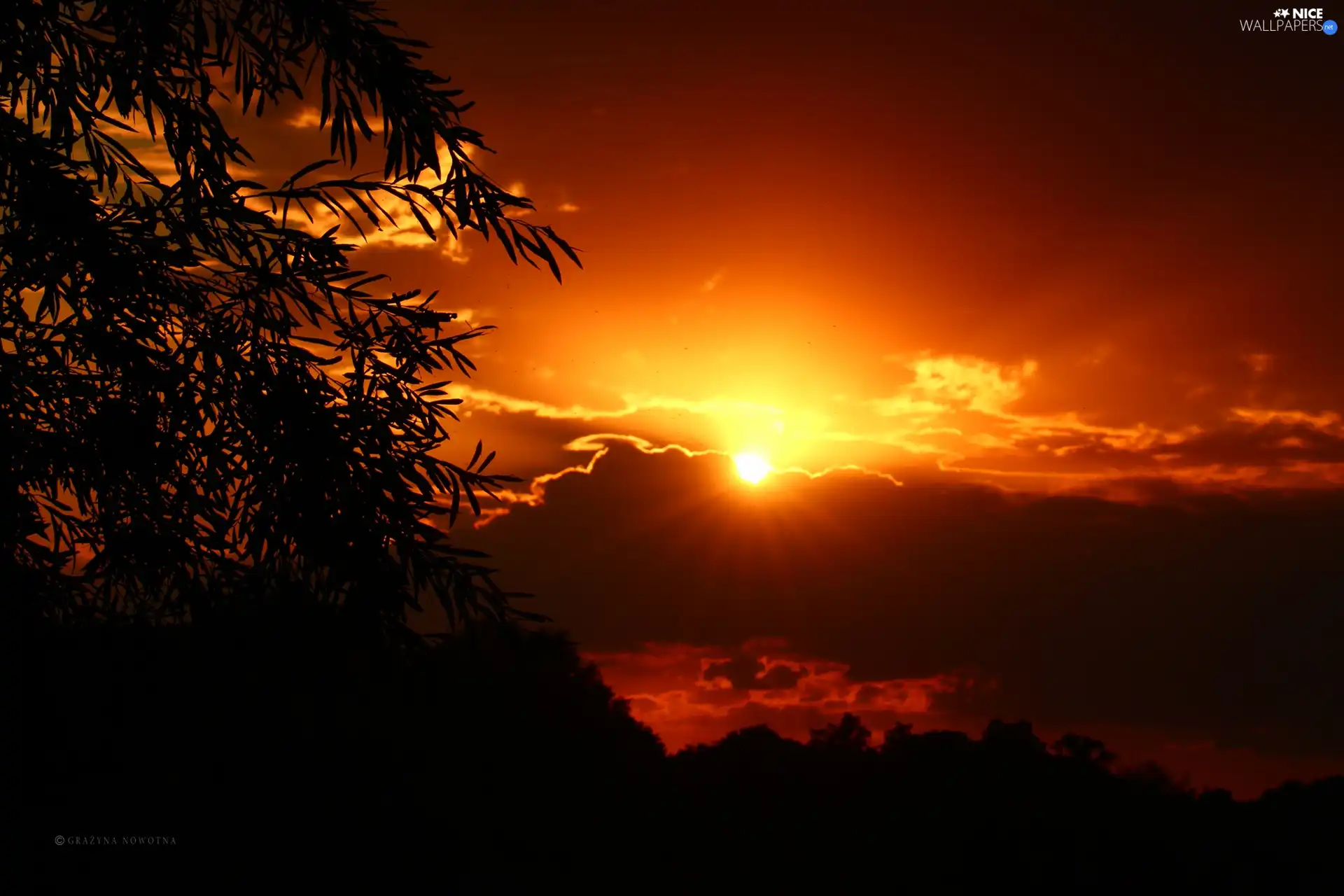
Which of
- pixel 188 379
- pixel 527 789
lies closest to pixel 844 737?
pixel 527 789

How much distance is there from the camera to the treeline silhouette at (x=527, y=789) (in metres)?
7.65

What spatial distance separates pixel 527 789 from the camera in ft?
66.3

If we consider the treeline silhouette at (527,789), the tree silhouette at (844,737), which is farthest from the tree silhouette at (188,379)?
the tree silhouette at (844,737)

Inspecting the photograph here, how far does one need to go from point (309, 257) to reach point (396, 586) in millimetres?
2469

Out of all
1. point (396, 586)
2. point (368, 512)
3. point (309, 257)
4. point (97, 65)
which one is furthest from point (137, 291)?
point (396, 586)

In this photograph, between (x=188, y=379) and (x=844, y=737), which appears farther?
(x=844, y=737)

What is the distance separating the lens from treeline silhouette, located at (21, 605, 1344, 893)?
25.1ft

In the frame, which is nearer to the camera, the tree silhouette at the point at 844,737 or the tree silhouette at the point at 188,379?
the tree silhouette at the point at 188,379

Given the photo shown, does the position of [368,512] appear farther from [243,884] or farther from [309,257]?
[243,884]

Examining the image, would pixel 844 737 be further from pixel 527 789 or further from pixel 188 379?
pixel 188 379

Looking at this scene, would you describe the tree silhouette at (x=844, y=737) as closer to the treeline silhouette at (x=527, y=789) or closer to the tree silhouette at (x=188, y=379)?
the treeline silhouette at (x=527, y=789)

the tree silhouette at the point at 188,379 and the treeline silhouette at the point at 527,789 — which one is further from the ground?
the tree silhouette at the point at 188,379

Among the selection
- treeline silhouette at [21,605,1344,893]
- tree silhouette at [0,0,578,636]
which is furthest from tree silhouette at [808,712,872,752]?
tree silhouette at [0,0,578,636]

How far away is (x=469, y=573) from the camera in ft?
23.3
